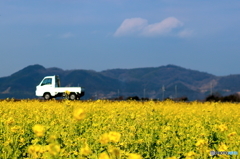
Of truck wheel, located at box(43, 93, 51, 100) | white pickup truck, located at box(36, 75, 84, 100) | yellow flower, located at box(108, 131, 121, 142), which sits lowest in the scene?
yellow flower, located at box(108, 131, 121, 142)

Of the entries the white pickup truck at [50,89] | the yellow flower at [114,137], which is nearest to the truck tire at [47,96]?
the white pickup truck at [50,89]

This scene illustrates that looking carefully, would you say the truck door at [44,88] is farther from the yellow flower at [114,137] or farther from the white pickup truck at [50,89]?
the yellow flower at [114,137]

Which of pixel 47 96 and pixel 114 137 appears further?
pixel 47 96

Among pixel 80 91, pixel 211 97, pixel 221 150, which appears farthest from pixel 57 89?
pixel 221 150

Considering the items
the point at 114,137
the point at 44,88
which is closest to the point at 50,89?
the point at 44,88

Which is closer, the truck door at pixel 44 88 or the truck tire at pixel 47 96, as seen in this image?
the truck tire at pixel 47 96

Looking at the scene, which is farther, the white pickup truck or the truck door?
the truck door

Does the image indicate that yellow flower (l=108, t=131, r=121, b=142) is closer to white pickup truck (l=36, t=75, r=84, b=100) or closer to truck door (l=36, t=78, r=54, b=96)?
white pickup truck (l=36, t=75, r=84, b=100)

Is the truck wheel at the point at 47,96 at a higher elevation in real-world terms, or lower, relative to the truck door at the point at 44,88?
lower

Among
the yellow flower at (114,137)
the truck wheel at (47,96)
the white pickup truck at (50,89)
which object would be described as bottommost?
the yellow flower at (114,137)

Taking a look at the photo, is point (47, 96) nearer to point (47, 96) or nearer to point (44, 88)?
point (47, 96)

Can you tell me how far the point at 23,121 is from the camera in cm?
1104

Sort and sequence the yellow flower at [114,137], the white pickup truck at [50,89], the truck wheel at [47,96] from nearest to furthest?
the yellow flower at [114,137] → the white pickup truck at [50,89] → the truck wheel at [47,96]

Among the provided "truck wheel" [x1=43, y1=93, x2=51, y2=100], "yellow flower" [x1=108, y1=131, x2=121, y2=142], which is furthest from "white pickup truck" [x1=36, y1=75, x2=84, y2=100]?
"yellow flower" [x1=108, y1=131, x2=121, y2=142]
